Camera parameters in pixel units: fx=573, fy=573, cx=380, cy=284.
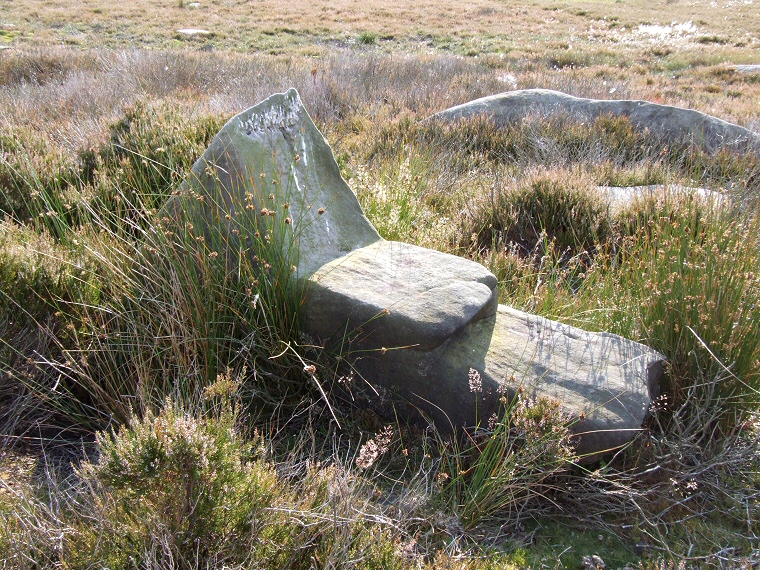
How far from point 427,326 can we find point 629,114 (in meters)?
6.67

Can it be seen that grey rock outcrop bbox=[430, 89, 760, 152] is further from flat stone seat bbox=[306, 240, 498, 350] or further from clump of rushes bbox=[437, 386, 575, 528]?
clump of rushes bbox=[437, 386, 575, 528]

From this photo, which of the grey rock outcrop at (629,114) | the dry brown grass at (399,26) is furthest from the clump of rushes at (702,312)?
the dry brown grass at (399,26)

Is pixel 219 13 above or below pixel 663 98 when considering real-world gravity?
above

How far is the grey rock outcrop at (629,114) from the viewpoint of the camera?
710 cm

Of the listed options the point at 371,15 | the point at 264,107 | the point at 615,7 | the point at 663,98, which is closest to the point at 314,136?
the point at 264,107

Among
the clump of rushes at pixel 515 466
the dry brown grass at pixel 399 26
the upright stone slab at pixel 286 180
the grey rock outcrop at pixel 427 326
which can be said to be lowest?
the clump of rushes at pixel 515 466

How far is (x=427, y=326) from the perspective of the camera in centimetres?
256

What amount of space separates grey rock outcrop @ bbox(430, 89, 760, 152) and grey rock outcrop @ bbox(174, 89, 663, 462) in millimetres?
4654

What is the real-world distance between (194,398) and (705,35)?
23310 mm

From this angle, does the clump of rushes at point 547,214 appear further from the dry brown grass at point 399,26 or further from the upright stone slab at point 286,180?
the dry brown grass at point 399,26

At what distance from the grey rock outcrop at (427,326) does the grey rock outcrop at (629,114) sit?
4.65 m

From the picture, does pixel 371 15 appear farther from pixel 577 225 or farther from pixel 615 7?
pixel 577 225

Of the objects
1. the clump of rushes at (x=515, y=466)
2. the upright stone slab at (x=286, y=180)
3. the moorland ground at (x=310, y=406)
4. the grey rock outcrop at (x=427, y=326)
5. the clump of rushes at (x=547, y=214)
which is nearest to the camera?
the moorland ground at (x=310, y=406)

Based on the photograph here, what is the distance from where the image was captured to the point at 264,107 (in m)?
3.31
